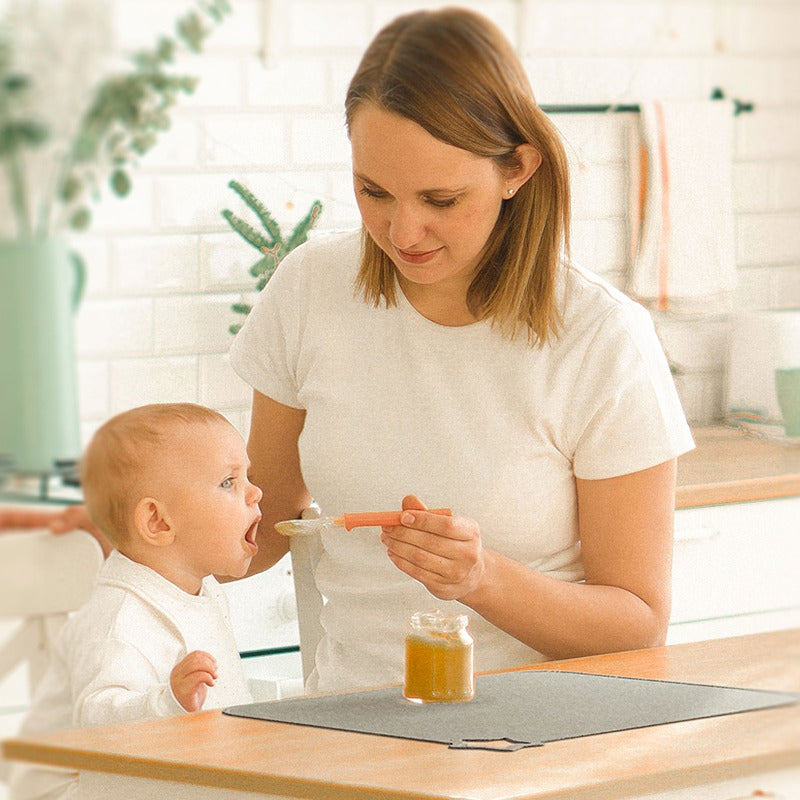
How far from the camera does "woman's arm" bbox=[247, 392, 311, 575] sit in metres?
1.08

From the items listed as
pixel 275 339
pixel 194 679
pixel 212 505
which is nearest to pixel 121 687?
pixel 194 679

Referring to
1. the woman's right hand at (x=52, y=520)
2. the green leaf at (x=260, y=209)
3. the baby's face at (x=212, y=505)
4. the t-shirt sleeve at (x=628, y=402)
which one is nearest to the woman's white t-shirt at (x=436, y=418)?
the t-shirt sleeve at (x=628, y=402)

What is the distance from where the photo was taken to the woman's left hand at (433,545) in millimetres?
1011

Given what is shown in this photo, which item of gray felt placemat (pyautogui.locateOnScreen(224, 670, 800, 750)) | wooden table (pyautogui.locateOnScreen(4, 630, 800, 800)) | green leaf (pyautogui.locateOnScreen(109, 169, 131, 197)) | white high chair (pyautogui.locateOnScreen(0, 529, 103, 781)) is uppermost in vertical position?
green leaf (pyautogui.locateOnScreen(109, 169, 131, 197))

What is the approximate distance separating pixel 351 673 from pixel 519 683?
0.16 meters

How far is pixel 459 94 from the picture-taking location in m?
0.95

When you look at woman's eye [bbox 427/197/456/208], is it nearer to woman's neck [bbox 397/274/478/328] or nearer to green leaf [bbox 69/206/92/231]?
woman's neck [bbox 397/274/478/328]

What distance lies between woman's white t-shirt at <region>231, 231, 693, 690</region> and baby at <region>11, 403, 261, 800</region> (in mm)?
111

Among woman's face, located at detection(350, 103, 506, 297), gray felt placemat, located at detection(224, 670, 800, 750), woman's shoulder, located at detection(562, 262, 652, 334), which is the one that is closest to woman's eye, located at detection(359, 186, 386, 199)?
woman's face, located at detection(350, 103, 506, 297)

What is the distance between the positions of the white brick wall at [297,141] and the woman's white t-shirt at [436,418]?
0.76 ft

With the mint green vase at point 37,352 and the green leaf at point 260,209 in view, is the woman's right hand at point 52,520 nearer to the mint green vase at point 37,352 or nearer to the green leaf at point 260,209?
the mint green vase at point 37,352

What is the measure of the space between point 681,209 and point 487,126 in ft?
0.56

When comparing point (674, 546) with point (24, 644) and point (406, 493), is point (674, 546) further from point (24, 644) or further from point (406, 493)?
point (24, 644)

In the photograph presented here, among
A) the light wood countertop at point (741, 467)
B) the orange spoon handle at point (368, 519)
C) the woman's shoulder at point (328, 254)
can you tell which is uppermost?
the woman's shoulder at point (328, 254)
